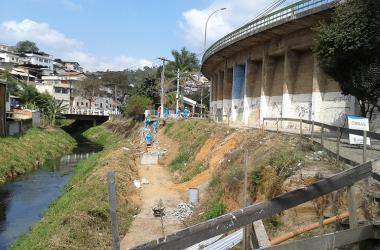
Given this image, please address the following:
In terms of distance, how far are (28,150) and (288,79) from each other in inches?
934

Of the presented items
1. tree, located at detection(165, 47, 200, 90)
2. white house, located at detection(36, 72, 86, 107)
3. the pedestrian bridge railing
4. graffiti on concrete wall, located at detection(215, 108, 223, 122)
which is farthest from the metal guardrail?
white house, located at detection(36, 72, 86, 107)

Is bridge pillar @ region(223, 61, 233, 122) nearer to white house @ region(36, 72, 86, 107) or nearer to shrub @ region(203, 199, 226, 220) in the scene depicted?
shrub @ region(203, 199, 226, 220)

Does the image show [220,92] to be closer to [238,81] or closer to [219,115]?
[219,115]

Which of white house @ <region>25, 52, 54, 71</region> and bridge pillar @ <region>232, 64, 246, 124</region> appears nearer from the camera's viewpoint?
bridge pillar @ <region>232, 64, 246, 124</region>

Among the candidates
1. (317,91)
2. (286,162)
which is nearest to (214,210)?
(286,162)

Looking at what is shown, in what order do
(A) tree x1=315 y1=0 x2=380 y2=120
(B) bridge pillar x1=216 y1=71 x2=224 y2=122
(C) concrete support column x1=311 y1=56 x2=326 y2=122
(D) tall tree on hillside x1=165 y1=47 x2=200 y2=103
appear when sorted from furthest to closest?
1. (D) tall tree on hillside x1=165 y1=47 x2=200 y2=103
2. (B) bridge pillar x1=216 y1=71 x2=224 y2=122
3. (C) concrete support column x1=311 y1=56 x2=326 y2=122
4. (A) tree x1=315 y1=0 x2=380 y2=120

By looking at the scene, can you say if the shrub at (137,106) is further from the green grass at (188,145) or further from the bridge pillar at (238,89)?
the bridge pillar at (238,89)

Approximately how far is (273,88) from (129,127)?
36.2 meters

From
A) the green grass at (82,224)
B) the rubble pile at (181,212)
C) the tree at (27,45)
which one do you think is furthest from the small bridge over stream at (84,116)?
the tree at (27,45)

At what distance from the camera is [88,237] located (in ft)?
50.2

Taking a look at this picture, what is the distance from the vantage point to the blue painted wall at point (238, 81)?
1753 inches

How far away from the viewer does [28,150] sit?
42.2 metres

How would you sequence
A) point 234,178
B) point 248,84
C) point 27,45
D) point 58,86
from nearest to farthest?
point 234,178 → point 248,84 → point 58,86 → point 27,45

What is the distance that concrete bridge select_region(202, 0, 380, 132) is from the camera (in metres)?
28.2
